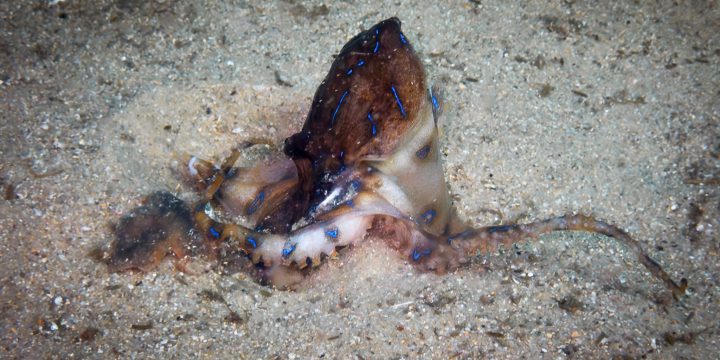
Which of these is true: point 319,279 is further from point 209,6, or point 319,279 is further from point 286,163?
point 209,6

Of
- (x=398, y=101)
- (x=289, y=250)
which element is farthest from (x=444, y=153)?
(x=289, y=250)

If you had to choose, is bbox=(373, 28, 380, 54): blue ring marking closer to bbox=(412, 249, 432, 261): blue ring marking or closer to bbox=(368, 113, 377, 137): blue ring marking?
bbox=(368, 113, 377, 137): blue ring marking

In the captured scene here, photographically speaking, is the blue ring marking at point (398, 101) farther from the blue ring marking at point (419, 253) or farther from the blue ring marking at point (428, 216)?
the blue ring marking at point (419, 253)

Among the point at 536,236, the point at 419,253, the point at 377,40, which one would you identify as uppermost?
the point at 377,40

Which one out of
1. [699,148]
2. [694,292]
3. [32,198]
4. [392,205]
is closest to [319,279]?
[392,205]

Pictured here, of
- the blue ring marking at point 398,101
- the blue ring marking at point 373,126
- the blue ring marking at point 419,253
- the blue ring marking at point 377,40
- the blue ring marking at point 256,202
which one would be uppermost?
the blue ring marking at point 377,40

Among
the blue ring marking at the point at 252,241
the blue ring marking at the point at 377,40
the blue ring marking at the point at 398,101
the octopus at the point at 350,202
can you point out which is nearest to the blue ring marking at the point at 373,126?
the octopus at the point at 350,202

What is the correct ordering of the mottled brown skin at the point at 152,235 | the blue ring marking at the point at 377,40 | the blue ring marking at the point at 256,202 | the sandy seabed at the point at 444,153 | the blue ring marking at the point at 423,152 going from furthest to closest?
the blue ring marking at the point at 256,202
the blue ring marking at the point at 423,152
the mottled brown skin at the point at 152,235
the sandy seabed at the point at 444,153
the blue ring marking at the point at 377,40

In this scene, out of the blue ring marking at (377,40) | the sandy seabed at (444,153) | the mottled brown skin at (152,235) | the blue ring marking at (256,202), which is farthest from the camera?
the blue ring marking at (256,202)

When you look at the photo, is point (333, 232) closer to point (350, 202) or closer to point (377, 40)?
point (350, 202)
